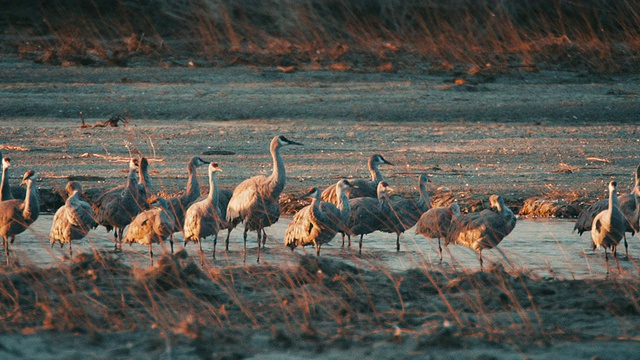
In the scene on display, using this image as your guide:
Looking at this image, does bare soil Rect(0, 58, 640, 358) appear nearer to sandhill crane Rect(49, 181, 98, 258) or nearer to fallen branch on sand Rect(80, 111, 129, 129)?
fallen branch on sand Rect(80, 111, 129, 129)

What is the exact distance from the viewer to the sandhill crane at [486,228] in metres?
A: 10.7

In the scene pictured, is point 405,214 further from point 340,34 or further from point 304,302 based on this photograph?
point 340,34

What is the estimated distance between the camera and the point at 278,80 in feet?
78.3

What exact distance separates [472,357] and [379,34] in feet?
76.5

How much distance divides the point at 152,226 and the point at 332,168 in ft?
16.3

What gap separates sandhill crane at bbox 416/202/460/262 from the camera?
11.5 meters

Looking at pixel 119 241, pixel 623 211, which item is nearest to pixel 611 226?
pixel 623 211

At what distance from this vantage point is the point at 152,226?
11.0m

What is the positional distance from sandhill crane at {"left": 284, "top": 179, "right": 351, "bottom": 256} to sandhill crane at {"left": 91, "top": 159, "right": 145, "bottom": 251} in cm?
182

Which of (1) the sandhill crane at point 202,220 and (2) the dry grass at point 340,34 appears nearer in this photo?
(1) the sandhill crane at point 202,220

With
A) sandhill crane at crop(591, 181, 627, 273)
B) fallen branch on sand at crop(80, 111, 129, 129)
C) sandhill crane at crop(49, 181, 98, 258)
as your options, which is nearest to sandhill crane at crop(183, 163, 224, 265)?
sandhill crane at crop(49, 181, 98, 258)

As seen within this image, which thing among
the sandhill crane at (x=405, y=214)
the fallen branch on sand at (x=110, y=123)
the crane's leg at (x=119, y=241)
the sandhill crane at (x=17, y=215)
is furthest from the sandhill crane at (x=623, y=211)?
the fallen branch on sand at (x=110, y=123)

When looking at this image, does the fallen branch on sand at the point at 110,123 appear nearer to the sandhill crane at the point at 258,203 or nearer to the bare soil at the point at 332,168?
the bare soil at the point at 332,168

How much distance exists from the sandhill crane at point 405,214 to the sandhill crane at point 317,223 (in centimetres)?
62
